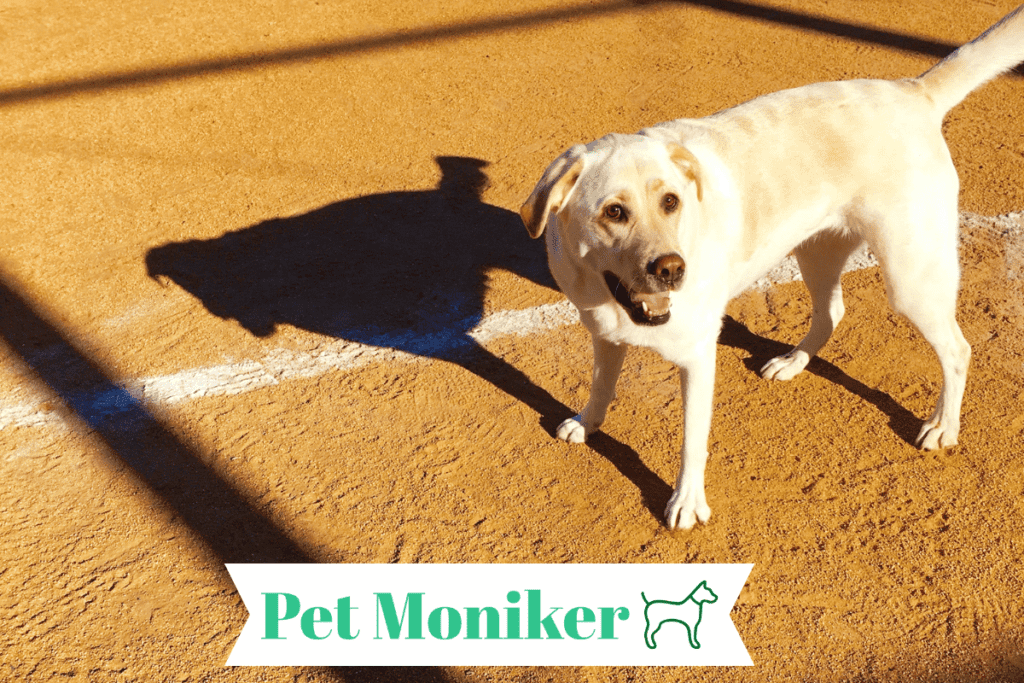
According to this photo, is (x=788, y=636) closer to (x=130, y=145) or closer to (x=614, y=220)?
(x=614, y=220)

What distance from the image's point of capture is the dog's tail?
3354mm

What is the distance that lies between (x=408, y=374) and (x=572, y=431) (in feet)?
3.14

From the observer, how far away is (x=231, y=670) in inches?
116

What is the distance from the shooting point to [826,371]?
4156 mm

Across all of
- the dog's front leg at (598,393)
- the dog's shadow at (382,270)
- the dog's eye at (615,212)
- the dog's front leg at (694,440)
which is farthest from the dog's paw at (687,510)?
the dog's eye at (615,212)

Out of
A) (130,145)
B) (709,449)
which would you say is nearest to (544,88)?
(130,145)

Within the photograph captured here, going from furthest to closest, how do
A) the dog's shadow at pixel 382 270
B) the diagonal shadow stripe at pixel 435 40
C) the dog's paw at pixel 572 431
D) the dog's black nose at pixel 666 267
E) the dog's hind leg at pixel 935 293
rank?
1. the diagonal shadow stripe at pixel 435 40
2. the dog's shadow at pixel 382 270
3. the dog's paw at pixel 572 431
4. the dog's hind leg at pixel 935 293
5. the dog's black nose at pixel 666 267

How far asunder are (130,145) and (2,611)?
3.82m

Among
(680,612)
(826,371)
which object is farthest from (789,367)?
(680,612)

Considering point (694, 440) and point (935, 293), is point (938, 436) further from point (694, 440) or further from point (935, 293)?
point (694, 440)

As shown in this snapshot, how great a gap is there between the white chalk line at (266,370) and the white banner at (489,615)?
1.23 metres

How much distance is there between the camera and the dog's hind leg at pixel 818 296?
3.86 metres

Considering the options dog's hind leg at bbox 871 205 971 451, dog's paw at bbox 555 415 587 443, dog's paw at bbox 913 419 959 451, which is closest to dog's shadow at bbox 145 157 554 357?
dog's paw at bbox 555 415 587 443

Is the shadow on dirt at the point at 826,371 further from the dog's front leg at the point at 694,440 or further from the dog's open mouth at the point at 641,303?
the dog's open mouth at the point at 641,303
